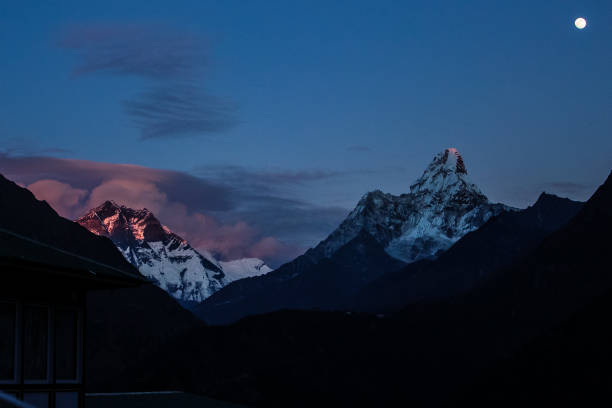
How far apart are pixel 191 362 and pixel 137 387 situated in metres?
17.9

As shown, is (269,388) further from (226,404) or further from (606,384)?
(226,404)

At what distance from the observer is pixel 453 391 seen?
19775cm

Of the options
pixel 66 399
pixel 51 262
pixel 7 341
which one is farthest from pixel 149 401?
pixel 7 341

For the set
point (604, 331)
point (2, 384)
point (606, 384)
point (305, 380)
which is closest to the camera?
point (2, 384)

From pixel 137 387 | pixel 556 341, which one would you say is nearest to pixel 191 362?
pixel 137 387

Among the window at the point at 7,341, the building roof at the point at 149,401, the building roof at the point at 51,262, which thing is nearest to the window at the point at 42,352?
the window at the point at 7,341

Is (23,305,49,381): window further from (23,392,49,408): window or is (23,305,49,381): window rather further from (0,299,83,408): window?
(23,392,49,408): window

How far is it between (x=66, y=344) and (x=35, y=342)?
120 cm

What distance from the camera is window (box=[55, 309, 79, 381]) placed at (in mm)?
22906

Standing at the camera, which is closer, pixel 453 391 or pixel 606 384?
pixel 606 384

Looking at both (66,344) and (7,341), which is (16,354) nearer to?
(7,341)

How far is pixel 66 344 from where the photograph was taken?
23.2 m

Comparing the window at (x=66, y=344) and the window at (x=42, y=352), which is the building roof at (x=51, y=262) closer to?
the window at (x=42, y=352)

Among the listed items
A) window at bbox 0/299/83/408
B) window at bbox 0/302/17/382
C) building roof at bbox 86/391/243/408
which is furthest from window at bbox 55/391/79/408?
building roof at bbox 86/391/243/408
